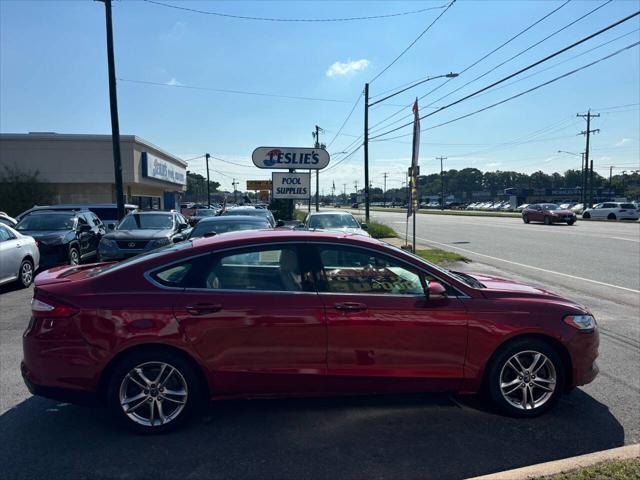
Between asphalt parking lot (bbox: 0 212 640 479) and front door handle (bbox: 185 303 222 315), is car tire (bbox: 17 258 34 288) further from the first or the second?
front door handle (bbox: 185 303 222 315)

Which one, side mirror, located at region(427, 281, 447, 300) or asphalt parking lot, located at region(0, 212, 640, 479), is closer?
asphalt parking lot, located at region(0, 212, 640, 479)

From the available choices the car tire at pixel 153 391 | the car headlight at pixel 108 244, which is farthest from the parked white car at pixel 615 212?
the car tire at pixel 153 391

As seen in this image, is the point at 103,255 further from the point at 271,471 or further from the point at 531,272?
the point at 531,272

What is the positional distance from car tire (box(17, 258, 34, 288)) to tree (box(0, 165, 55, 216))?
72.0 feet

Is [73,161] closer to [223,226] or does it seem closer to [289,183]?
[289,183]

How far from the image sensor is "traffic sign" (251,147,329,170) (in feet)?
59.4

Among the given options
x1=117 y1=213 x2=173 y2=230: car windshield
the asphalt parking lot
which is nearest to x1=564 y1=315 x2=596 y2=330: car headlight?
the asphalt parking lot

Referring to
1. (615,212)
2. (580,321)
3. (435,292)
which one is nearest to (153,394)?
(435,292)

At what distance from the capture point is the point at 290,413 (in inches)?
165

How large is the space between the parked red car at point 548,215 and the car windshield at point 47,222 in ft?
102

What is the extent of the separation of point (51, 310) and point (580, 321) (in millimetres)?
4251

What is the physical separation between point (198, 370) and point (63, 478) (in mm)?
1096

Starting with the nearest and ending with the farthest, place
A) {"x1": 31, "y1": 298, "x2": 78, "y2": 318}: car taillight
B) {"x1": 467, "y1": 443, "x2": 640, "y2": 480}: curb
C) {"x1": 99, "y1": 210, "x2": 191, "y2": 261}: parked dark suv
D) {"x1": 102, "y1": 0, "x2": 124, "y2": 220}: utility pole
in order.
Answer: {"x1": 467, "y1": 443, "x2": 640, "y2": 480}: curb, {"x1": 31, "y1": 298, "x2": 78, "y2": 318}: car taillight, {"x1": 99, "y1": 210, "x2": 191, "y2": 261}: parked dark suv, {"x1": 102, "y1": 0, "x2": 124, "y2": 220}: utility pole

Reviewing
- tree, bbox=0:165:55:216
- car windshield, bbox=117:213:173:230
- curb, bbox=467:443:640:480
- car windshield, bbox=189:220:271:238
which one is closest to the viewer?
curb, bbox=467:443:640:480
